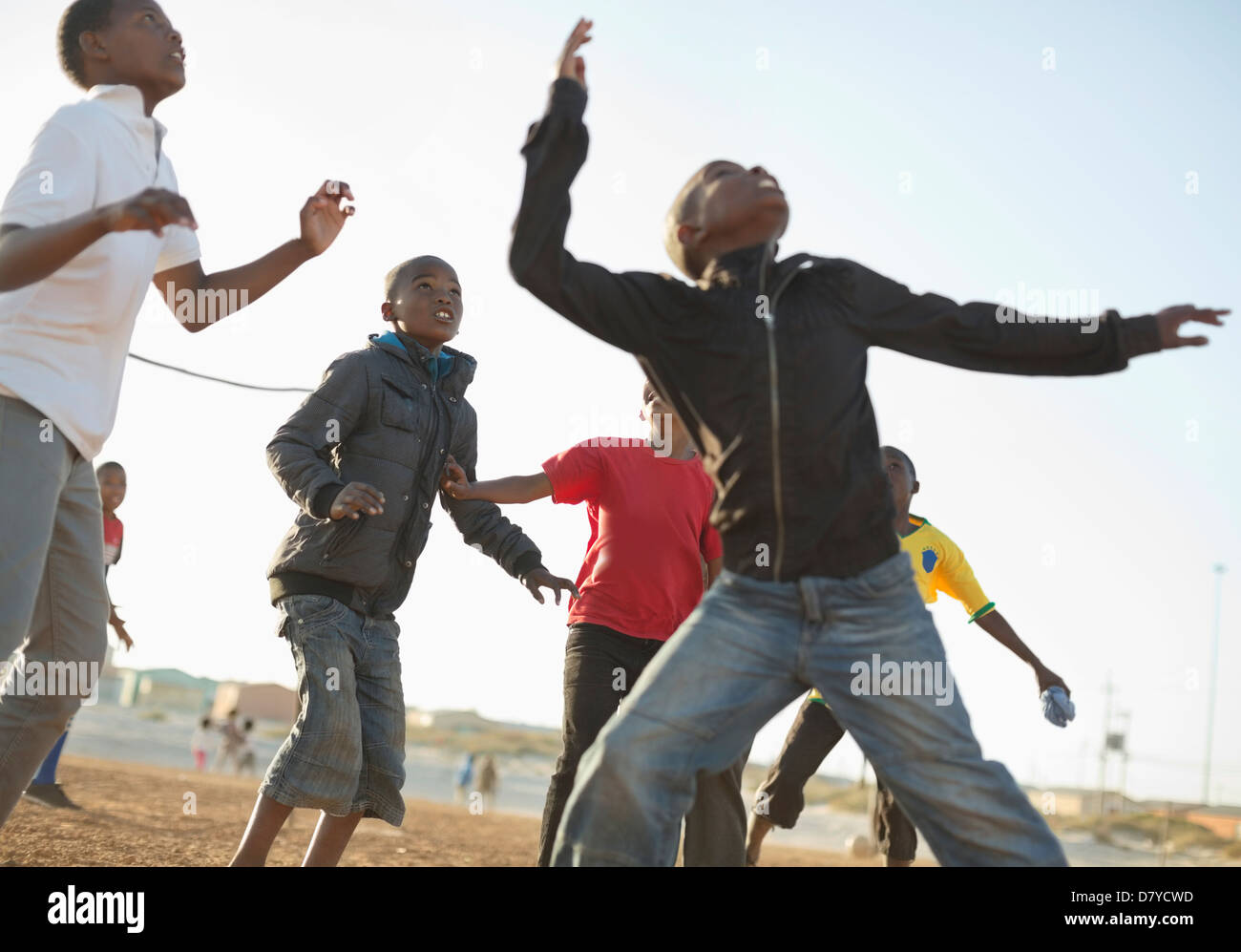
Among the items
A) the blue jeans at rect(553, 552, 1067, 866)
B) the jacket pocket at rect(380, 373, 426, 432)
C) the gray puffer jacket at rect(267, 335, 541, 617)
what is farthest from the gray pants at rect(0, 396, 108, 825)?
the blue jeans at rect(553, 552, 1067, 866)

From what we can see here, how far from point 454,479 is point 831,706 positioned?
219 centimetres

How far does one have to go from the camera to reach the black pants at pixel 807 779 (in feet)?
18.5


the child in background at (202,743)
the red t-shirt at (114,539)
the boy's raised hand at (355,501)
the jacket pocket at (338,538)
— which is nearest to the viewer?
the boy's raised hand at (355,501)

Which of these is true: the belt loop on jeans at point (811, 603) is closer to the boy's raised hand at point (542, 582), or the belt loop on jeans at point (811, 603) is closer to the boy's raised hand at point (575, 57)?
the boy's raised hand at point (575, 57)

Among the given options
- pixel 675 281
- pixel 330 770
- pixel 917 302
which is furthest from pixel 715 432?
pixel 330 770

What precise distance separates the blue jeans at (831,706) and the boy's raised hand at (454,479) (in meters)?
1.96

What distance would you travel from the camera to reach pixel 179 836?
23.1 feet

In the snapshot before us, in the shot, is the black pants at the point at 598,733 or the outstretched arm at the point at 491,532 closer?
the black pants at the point at 598,733

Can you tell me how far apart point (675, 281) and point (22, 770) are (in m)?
2.09

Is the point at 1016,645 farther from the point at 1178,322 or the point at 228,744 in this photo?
the point at 228,744

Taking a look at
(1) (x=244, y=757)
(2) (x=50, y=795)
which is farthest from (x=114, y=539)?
(1) (x=244, y=757)

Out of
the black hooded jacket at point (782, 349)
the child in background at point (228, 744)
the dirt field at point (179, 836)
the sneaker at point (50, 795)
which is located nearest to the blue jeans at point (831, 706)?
the black hooded jacket at point (782, 349)
